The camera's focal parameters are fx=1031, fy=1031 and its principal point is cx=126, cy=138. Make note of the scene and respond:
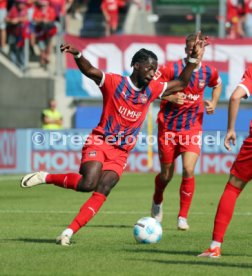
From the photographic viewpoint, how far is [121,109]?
11469mm

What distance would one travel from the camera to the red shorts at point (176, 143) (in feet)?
44.9

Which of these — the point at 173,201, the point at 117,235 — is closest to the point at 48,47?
the point at 173,201

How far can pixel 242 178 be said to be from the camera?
967 centimetres

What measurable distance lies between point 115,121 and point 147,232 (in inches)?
51.3

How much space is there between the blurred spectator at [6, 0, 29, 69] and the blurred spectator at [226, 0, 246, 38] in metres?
5.93

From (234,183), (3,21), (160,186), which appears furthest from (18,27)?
(234,183)

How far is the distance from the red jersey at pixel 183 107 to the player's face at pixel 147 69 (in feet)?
7.79

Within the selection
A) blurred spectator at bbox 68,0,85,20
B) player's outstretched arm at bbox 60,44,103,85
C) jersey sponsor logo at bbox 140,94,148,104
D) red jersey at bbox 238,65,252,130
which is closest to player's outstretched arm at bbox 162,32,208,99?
jersey sponsor logo at bbox 140,94,148,104

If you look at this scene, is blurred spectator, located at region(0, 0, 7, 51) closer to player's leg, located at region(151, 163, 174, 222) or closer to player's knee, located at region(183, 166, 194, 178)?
player's leg, located at region(151, 163, 174, 222)

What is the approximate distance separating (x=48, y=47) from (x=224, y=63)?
5196 millimetres

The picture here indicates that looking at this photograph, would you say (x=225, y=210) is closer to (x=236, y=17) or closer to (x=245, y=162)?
(x=245, y=162)

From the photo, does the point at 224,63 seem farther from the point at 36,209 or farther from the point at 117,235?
the point at 117,235

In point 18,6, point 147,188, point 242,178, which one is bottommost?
point 147,188

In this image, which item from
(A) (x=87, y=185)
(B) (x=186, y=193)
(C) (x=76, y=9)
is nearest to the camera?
(A) (x=87, y=185)
